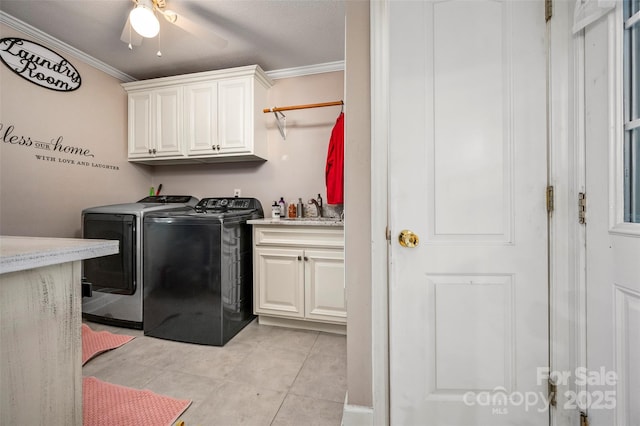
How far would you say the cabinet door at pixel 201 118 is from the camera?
2.62 metres

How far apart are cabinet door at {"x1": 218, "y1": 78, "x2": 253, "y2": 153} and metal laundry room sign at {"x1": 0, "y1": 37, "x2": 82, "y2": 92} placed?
1360mm

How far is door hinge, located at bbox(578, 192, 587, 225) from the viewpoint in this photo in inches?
37.3

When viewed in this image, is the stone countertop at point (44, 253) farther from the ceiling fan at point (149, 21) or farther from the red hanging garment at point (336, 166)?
the red hanging garment at point (336, 166)

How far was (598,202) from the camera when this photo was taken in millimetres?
906

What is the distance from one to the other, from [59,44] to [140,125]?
0.84 metres

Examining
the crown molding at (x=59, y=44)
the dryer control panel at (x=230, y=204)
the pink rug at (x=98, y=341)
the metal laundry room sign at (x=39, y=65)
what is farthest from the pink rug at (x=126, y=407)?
the crown molding at (x=59, y=44)

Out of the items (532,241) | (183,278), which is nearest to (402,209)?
(532,241)

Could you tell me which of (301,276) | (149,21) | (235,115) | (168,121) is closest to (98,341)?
(301,276)

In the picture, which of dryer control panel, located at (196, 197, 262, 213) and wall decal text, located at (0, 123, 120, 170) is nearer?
wall decal text, located at (0, 123, 120, 170)

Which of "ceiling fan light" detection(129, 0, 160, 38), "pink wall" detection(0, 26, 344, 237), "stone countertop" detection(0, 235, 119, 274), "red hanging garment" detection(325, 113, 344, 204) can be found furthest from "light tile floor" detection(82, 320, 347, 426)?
"ceiling fan light" detection(129, 0, 160, 38)

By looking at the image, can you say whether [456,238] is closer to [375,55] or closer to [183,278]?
[375,55]

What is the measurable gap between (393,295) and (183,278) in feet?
5.61

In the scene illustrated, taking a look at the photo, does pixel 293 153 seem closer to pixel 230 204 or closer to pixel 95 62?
pixel 230 204

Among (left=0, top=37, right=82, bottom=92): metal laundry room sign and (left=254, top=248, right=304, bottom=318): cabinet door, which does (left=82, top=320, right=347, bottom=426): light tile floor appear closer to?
(left=254, top=248, right=304, bottom=318): cabinet door
